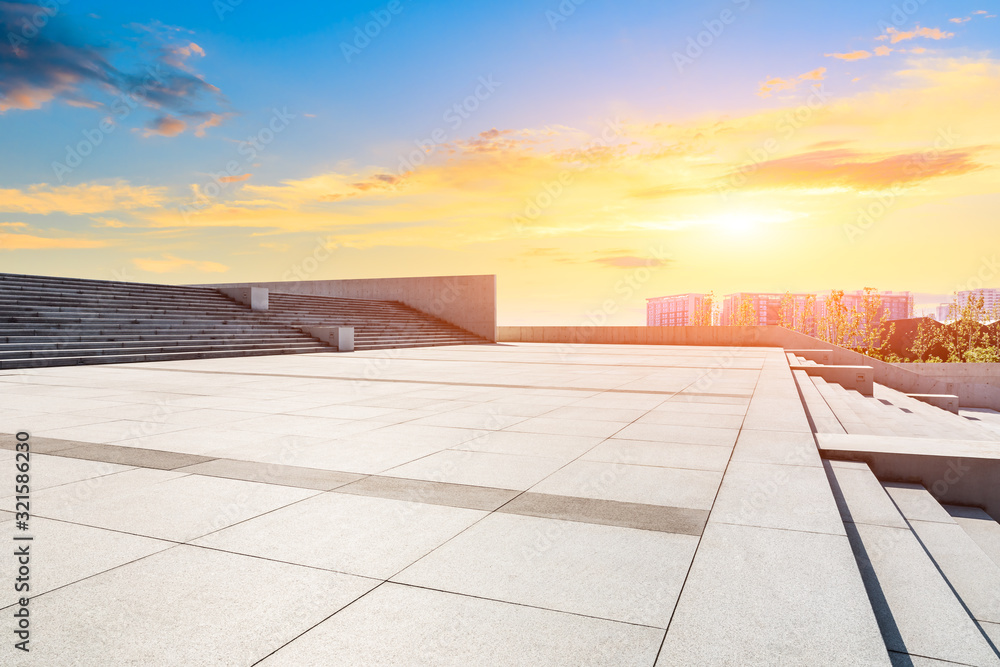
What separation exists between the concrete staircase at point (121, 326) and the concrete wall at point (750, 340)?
1724cm

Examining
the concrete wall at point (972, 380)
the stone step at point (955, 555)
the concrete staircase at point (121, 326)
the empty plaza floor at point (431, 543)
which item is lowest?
the concrete wall at point (972, 380)

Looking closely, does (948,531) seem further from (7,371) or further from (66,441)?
(7,371)

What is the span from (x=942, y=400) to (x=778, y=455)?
2565 centimetres

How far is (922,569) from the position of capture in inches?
146

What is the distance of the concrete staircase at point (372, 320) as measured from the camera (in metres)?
28.6

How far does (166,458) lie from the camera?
5.76 metres

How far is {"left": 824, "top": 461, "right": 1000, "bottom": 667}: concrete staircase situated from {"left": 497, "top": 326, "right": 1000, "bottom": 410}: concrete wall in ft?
76.4

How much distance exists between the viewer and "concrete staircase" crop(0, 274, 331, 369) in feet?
56.3

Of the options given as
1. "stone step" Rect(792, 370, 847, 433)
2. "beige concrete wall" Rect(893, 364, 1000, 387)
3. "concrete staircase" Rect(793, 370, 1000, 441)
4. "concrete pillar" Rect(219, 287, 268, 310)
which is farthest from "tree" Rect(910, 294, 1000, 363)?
"concrete pillar" Rect(219, 287, 268, 310)

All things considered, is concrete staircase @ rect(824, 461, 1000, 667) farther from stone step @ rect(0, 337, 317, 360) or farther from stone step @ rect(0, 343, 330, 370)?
stone step @ rect(0, 337, 317, 360)

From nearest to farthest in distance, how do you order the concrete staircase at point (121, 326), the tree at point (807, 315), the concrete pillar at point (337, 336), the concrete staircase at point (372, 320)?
the concrete staircase at point (121, 326)
the concrete pillar at point (337, 336)
the concrete staircase at point (372, 320)
the tree at point (807, 315)

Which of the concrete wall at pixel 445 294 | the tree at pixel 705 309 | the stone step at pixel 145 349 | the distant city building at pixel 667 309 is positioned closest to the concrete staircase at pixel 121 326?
the stone step at pixel 145 349

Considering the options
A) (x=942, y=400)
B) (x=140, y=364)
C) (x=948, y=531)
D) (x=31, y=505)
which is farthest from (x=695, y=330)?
(x=31, y=505)

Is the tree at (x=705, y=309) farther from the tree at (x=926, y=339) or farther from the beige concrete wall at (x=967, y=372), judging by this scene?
the beige concrete wall at (x=967, y=372)
